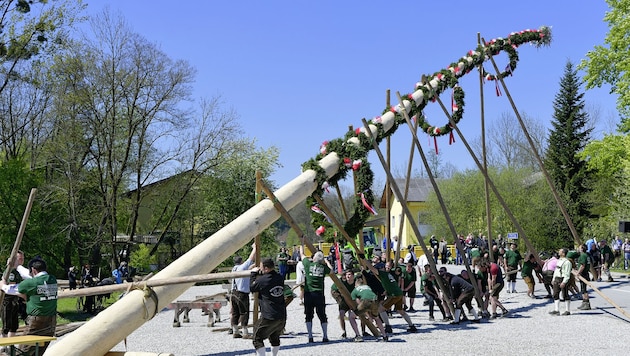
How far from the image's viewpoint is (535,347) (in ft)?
40.5

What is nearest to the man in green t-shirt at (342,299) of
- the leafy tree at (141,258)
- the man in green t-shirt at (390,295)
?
the man in green t-shirt at (390,295)

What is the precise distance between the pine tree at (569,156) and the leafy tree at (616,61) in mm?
13141

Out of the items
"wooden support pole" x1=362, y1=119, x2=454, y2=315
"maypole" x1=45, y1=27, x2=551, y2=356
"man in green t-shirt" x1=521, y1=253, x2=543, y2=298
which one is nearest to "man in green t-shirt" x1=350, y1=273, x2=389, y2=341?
"maypole" x1=45, y1=27, x2=551, y2=356

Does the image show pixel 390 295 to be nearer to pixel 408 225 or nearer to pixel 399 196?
pixel 399 196

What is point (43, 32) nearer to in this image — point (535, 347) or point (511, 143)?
point (535, 347)

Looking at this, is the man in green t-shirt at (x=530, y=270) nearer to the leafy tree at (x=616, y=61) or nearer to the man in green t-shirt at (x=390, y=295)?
the man in green t-shirt at (x=390, y=295)

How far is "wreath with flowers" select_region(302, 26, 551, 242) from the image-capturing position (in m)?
13.4

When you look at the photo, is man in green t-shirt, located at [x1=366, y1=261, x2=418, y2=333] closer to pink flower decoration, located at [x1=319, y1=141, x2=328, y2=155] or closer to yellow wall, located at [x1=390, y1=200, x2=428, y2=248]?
pink flower decoration, located at [x1=319, y1=141, x2=328, y2=155]

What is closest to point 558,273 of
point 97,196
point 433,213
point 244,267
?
point 244,267

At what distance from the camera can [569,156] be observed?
46.2m

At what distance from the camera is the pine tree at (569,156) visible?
45.0m

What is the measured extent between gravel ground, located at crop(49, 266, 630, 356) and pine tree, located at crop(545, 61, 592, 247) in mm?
27902

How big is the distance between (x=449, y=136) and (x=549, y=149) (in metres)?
31.6

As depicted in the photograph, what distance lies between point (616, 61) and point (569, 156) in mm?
15267
